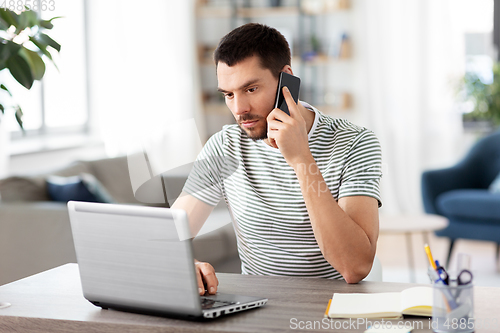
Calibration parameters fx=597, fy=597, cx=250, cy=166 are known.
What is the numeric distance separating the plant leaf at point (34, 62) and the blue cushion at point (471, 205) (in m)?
2.83

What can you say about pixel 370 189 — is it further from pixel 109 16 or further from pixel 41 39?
pixel 109 16

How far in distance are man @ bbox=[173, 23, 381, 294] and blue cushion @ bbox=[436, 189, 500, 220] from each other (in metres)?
2.33

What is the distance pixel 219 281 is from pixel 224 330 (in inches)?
13.5

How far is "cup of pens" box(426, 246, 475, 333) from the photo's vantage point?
95cm

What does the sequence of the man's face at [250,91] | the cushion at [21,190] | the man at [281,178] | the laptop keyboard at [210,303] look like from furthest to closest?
the cushion at [21,190], the man's face at [250,91], the man at [281,178], the laptop keyboard at [210,303]

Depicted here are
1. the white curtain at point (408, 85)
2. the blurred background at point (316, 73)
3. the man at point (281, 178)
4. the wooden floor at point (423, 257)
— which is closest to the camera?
the man at point (281, 178)

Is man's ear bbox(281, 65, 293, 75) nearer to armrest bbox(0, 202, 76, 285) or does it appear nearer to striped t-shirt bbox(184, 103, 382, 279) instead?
striped t-shirt bbox(184, 103, 382, 279)

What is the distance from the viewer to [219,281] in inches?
51.6

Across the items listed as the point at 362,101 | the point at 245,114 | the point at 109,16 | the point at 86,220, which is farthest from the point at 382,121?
the point at 86,220

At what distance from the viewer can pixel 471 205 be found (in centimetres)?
359

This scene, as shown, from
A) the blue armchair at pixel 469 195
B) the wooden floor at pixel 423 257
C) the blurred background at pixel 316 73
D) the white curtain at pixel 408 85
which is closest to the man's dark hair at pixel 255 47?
the wooden floor at pixel 423 257

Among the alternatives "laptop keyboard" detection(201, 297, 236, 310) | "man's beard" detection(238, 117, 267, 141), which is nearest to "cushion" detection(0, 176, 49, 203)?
"man's beard" detection(238, 117, 267, 141)

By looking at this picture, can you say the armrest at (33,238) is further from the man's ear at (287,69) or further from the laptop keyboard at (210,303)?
the laptop keyboard at (210,303)

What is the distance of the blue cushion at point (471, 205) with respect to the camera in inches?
139
